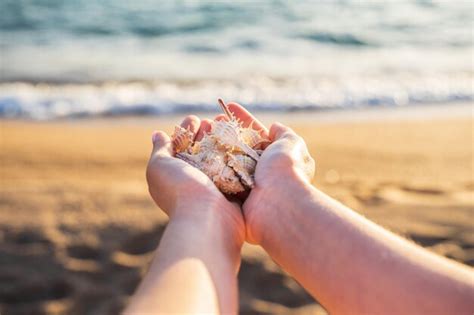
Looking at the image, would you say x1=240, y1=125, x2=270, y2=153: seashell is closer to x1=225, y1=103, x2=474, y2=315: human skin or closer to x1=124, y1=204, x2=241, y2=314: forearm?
x1=225, y1=103, x2=474, y2=315: human skin

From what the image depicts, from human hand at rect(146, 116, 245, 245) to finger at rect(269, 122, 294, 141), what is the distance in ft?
1.46

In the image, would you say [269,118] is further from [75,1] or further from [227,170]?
[75,1]

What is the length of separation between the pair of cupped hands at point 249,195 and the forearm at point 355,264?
0.06 m

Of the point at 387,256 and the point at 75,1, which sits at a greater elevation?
the point at 387,256

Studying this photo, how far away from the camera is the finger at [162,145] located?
2357mm

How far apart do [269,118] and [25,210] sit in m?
2.98

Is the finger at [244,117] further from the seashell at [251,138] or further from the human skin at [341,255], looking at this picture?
the human skin at [341,255]

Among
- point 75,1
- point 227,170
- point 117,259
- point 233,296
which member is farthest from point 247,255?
point 75,1

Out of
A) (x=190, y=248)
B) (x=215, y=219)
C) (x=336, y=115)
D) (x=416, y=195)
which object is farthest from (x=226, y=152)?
(x=336, y=115)

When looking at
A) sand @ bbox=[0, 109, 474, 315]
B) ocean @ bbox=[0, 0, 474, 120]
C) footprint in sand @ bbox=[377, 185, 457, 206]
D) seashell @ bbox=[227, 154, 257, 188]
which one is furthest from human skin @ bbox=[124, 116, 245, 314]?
ocean @ bbox=[0, 0, 474, 120]

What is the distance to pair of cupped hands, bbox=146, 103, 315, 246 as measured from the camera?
197cm

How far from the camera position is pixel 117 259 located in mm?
3217

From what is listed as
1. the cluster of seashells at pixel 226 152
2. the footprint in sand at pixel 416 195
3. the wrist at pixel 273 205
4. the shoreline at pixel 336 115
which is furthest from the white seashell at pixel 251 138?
the shoreline at pixel 336 115

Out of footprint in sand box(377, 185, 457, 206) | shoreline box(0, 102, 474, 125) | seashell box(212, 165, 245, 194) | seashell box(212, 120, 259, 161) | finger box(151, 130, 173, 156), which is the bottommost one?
shoreline box(0, 102, 474, 125)
